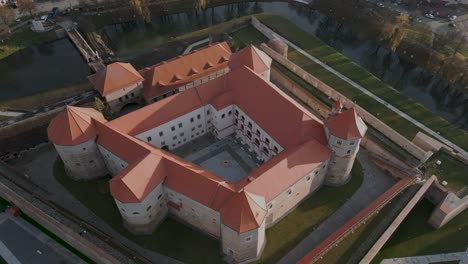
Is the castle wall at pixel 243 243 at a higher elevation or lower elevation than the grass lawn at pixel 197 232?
higher

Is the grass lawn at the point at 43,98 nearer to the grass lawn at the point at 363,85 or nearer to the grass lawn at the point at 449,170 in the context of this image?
the grass lawn at the point at 363,85

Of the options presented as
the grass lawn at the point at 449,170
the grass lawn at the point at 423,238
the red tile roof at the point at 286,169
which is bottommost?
the grass lawn at the point at 423,238

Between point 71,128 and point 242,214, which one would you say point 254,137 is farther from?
point 71,128


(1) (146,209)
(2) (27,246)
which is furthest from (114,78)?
(2) (27,246)

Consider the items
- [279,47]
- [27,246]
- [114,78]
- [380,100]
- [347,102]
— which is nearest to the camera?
[27,246]

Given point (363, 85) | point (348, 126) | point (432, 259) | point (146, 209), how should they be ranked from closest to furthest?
point (146, 209) → point (348, 126) → point (432, 259) → point (363, 85)

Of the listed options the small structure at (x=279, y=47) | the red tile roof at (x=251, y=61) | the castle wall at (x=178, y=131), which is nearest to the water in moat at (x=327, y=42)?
the small structure at (x=279, y=47)
